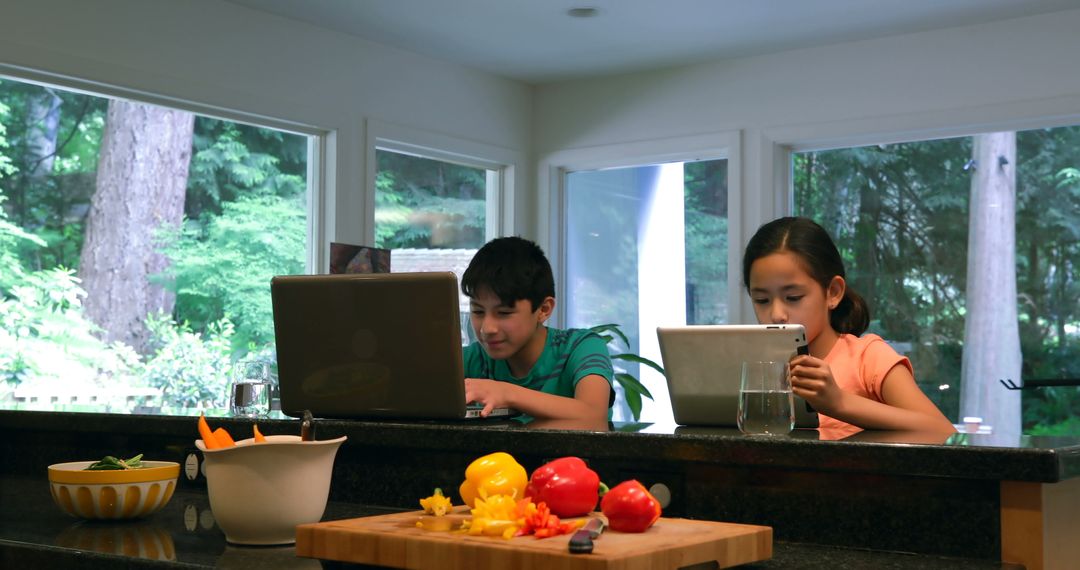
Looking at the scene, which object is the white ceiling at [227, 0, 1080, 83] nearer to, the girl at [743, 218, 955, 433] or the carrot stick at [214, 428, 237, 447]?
the girl at [743, 218, 955, 433]

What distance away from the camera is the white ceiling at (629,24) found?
14.2 ft

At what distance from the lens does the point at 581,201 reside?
225 inches

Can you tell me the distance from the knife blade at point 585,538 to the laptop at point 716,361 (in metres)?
0.57

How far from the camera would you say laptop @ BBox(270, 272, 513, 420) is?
169 cm

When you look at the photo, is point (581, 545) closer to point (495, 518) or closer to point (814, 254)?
point (495, 518)

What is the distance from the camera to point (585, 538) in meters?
1.05

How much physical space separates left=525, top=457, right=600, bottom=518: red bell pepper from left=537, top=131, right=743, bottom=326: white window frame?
3902mm

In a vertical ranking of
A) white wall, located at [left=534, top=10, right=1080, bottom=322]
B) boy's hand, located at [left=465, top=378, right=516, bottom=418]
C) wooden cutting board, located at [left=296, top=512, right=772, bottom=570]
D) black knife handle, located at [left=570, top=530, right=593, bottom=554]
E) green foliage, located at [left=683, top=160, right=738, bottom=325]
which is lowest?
wooden cutting board, located at [left=296, top=512, right=772, bottom=570]

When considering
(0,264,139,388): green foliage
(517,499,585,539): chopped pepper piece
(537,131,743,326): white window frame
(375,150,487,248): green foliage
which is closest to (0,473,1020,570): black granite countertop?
(517,499,585,539): chopped pepper piece

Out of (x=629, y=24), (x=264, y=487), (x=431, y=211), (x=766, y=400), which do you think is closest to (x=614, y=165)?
(x=431, y=211)

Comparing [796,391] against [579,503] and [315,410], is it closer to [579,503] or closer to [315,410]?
[579,503]

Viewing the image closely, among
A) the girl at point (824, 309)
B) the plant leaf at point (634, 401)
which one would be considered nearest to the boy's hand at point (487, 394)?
the girl at point (824, 309)

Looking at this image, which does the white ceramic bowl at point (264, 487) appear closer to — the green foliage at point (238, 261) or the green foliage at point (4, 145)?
the green foliage at point (4, 145)

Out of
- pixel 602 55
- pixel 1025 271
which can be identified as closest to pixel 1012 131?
pixel 1025 271
